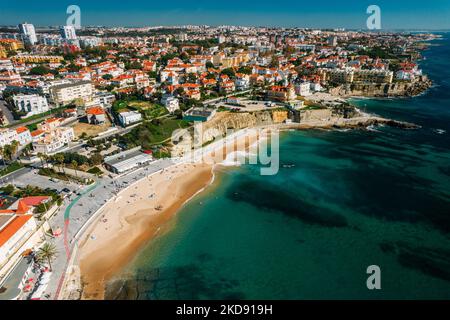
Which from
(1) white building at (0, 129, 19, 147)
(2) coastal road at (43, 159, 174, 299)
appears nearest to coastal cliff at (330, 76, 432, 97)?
(2) coastal road at (43, 159, 174, 299)

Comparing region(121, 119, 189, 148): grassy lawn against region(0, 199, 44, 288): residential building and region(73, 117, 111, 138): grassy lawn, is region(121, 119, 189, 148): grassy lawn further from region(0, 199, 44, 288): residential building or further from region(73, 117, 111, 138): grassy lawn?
region(0, 199, 44, 288): residential building

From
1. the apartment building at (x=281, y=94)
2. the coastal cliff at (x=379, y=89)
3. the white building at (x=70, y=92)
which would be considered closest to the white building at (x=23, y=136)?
the white building at (x=70, y=92)

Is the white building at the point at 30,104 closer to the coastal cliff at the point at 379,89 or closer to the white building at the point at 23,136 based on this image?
the white building at the point at 23,136

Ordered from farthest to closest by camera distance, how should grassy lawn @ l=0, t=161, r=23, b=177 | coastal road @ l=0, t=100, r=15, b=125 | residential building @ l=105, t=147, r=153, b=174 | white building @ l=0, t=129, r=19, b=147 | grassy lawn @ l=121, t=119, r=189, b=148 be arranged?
coastal road @ l=0, t=100, r=15, b=125, grassy lawn @ l=121, t=119, r=189, b=148, white building @ l=0, t=129, r=19, b=147, residential building @ l=105, t=147, r=153, b=174, grassy lawn @ l=0, t=161, r=23, b=177

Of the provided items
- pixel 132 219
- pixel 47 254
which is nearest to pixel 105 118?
pixel 132 219

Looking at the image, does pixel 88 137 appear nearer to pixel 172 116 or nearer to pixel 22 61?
pixel 172 116
